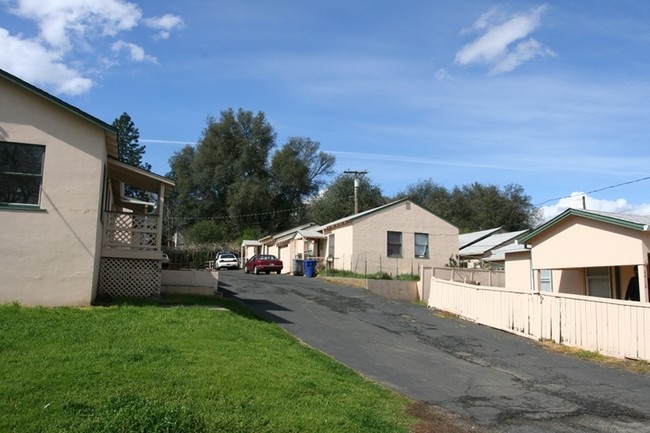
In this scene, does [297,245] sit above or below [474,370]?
above

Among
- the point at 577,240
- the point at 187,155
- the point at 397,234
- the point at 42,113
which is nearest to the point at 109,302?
the point at 42,113

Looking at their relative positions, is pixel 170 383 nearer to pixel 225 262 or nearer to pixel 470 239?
pixel 470 239

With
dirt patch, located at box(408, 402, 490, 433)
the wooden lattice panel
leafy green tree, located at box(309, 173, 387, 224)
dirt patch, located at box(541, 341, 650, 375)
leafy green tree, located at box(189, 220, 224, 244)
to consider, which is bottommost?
dirt patch, located at box(408, 402, 490, 433)

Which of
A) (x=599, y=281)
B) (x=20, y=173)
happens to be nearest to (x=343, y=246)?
(x=599, y=281)

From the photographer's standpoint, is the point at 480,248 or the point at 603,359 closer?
the point at 603,359

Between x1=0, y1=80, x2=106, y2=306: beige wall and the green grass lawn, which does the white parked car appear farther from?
the green grass lawn

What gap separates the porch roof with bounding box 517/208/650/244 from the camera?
52.1 ft

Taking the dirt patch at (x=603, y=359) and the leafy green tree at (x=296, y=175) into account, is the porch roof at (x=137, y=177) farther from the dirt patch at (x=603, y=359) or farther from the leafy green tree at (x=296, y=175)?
the leafy green tree at (x=296, y=175)

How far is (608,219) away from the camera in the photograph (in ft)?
55.4

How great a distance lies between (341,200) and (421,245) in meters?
29.6

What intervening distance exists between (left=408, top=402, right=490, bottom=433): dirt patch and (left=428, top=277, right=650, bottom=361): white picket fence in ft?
22.8

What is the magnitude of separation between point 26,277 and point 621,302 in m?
13.6

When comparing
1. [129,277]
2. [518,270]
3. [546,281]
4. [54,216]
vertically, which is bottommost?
[129,277]

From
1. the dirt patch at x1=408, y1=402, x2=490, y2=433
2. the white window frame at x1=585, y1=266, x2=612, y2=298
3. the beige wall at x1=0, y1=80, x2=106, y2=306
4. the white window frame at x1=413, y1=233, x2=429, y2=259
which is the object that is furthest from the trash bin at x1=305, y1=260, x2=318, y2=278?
the dirt patch at x1=408, y1=402, x2=490, y2=433
